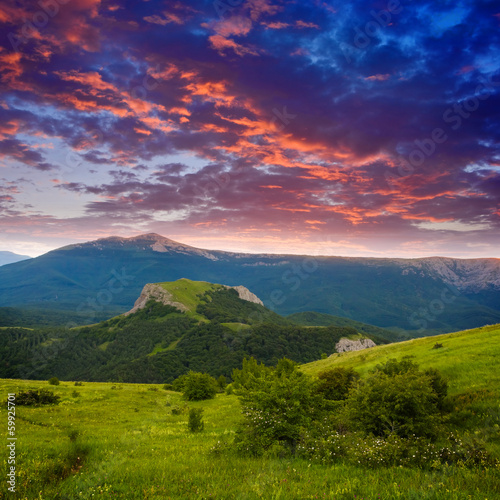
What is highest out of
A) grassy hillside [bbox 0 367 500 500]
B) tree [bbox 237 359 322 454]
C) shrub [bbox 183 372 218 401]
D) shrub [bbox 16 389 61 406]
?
grassy hillside [bbox 0 367 500 500]

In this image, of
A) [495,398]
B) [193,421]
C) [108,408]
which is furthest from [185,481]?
[108,408]

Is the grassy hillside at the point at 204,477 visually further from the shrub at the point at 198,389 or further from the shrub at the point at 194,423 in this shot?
the shrub at the point at 198,389

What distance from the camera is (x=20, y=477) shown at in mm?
8758

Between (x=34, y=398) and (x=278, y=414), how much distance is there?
98.5 feet

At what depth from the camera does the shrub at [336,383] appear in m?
27.0

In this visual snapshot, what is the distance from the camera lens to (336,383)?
28203 mm

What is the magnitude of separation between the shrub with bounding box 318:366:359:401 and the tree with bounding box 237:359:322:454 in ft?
33.6

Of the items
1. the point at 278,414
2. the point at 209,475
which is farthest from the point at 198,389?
the point at 209,475

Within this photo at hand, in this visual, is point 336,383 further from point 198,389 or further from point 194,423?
point 198,389

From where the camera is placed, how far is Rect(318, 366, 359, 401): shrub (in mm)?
27031

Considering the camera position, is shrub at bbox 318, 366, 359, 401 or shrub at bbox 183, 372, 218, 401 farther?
shrub at bbox 183, 372, 218, 401

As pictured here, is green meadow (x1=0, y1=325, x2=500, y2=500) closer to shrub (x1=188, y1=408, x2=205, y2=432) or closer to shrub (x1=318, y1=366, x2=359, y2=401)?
shrub (x1=188, y1=408, x2=205, y2=432)

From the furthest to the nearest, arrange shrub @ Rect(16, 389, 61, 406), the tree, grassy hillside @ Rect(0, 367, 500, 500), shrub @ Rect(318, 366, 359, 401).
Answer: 1. shrub @ Rect(16, 389, 61, 406)
2. shrub @ Rect(318, 366, 359, 401)
3. the tree
4. grassy hillside @ Rect(0, 367, 500, 500)

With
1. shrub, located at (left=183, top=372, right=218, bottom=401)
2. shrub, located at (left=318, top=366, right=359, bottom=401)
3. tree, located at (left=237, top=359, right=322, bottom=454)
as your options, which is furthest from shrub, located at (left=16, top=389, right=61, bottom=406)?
shrub, located at (left=318, top=366, right=359, bottom=401)
